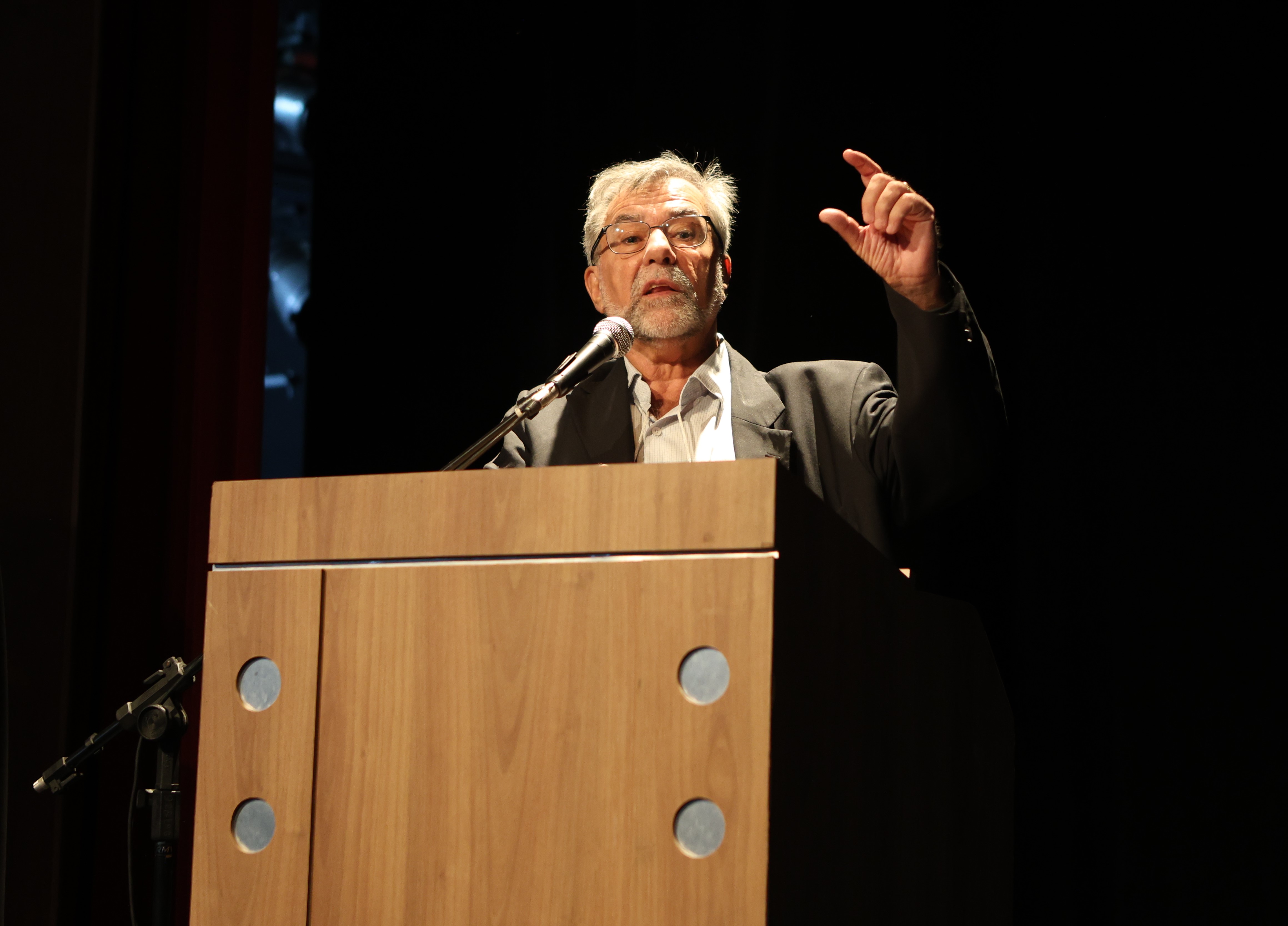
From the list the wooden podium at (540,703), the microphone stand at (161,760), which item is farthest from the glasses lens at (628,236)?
the wooden podium at (540,703)

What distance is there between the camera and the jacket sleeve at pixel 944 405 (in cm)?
154

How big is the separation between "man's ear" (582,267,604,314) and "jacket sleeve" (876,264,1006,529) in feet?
2.85

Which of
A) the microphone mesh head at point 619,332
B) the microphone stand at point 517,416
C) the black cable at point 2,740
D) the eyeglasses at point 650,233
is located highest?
the eyeglasses at point 650,233

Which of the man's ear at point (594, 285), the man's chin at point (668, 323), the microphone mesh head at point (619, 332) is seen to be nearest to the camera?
the microphone mesh head at point (619, 332)

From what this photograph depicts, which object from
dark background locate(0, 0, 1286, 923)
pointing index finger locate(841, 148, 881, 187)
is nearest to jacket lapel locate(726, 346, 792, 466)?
dark background locate(0, 0, 1286, 923)

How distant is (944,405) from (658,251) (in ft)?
2.71

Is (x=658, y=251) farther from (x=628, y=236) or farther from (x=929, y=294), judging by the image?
(x=929, y=294)

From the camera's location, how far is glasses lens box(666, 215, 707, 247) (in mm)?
2303

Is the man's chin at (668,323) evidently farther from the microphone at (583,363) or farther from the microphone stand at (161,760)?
the microphone stand at (161,760)

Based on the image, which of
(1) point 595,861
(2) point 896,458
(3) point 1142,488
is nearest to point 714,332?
(2) point 896,458

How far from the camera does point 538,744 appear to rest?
935 millimetres

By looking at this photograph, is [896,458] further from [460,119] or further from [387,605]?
[460,119]

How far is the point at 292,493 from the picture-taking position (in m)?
1.06

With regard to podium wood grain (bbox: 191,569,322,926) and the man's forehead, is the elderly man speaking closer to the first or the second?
the man's forehead
